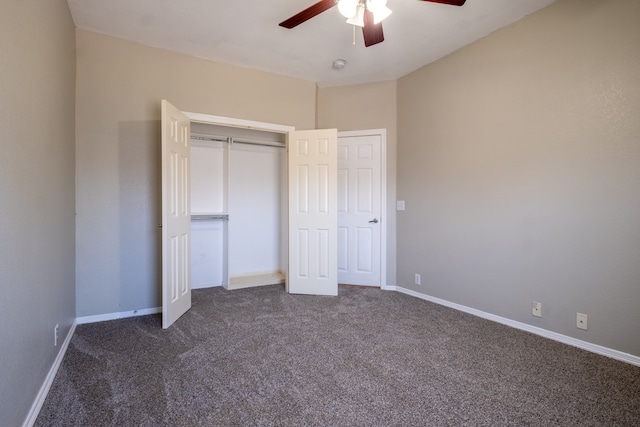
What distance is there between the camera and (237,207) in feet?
14.5

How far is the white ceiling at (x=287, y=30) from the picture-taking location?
2.53 metres

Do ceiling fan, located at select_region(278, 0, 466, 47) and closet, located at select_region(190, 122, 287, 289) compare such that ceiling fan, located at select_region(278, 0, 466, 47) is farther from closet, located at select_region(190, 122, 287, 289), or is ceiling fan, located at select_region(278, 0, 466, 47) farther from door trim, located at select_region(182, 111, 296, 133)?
closet, located at select_region(190, 122, 287, 289)

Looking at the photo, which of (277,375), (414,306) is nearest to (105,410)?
(277,375)

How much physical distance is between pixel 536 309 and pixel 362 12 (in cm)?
279

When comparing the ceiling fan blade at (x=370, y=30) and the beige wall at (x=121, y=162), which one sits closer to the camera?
the ceiling fan blade at (x=370, y=30)

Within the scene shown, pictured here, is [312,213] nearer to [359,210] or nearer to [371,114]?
[359,210]

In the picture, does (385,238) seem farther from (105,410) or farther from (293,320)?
(105,410)

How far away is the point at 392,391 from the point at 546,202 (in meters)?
2.03

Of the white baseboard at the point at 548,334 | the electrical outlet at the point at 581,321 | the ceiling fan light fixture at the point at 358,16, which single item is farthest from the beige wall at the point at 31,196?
the electrical outlet at the point at 581,321

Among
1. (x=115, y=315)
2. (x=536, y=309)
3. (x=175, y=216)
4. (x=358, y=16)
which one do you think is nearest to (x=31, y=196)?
(x=175, y=216)

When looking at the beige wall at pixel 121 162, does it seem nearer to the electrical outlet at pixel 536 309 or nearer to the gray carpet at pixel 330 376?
the gray carpet at pixel 330 376

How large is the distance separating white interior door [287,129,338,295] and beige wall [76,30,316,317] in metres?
1.33

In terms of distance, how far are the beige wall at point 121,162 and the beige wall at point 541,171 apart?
2.94 metres

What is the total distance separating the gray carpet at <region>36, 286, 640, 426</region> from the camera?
1.61m
